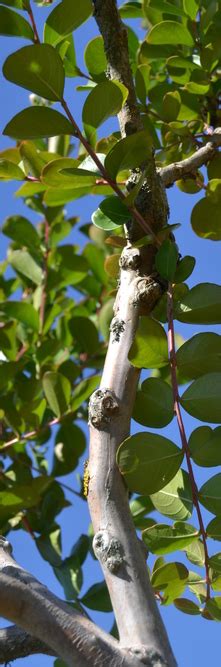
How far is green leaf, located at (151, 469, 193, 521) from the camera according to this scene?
29.9 inches

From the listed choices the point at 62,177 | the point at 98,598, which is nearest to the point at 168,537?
the point at 62,177

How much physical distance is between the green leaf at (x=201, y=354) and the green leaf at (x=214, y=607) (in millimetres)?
208

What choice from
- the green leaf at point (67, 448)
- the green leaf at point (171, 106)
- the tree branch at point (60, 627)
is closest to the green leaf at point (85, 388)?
the green leaf at point (67, 448)

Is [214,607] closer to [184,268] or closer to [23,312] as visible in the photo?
[184,268]

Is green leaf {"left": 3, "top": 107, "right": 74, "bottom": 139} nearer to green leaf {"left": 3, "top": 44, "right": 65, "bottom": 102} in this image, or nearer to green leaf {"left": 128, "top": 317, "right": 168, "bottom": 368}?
green leaf {"left": 3, "top": 44, "right": 65, "bottom": 102}

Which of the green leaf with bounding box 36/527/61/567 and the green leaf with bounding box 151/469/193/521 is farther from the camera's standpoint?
the green leaf with bounding box 36/527/61/567

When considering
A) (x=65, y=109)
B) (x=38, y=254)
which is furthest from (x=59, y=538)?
(x=65, y=109)

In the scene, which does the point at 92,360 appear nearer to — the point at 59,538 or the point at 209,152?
the point at 59,538

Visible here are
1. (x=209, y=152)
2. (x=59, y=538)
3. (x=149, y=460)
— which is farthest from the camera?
(x=59, y=538)

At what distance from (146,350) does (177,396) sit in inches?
2.4

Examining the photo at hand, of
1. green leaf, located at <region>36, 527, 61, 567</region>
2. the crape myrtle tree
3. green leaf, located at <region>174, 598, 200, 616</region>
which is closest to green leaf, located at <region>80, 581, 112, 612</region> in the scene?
the crape myrtle tree

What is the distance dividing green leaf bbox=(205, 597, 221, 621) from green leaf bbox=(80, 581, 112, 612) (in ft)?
1.75

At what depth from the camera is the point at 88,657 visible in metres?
0.53

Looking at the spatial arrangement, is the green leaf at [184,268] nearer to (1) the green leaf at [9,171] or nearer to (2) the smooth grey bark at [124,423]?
(2) the smooth grey bark at [124,423]
